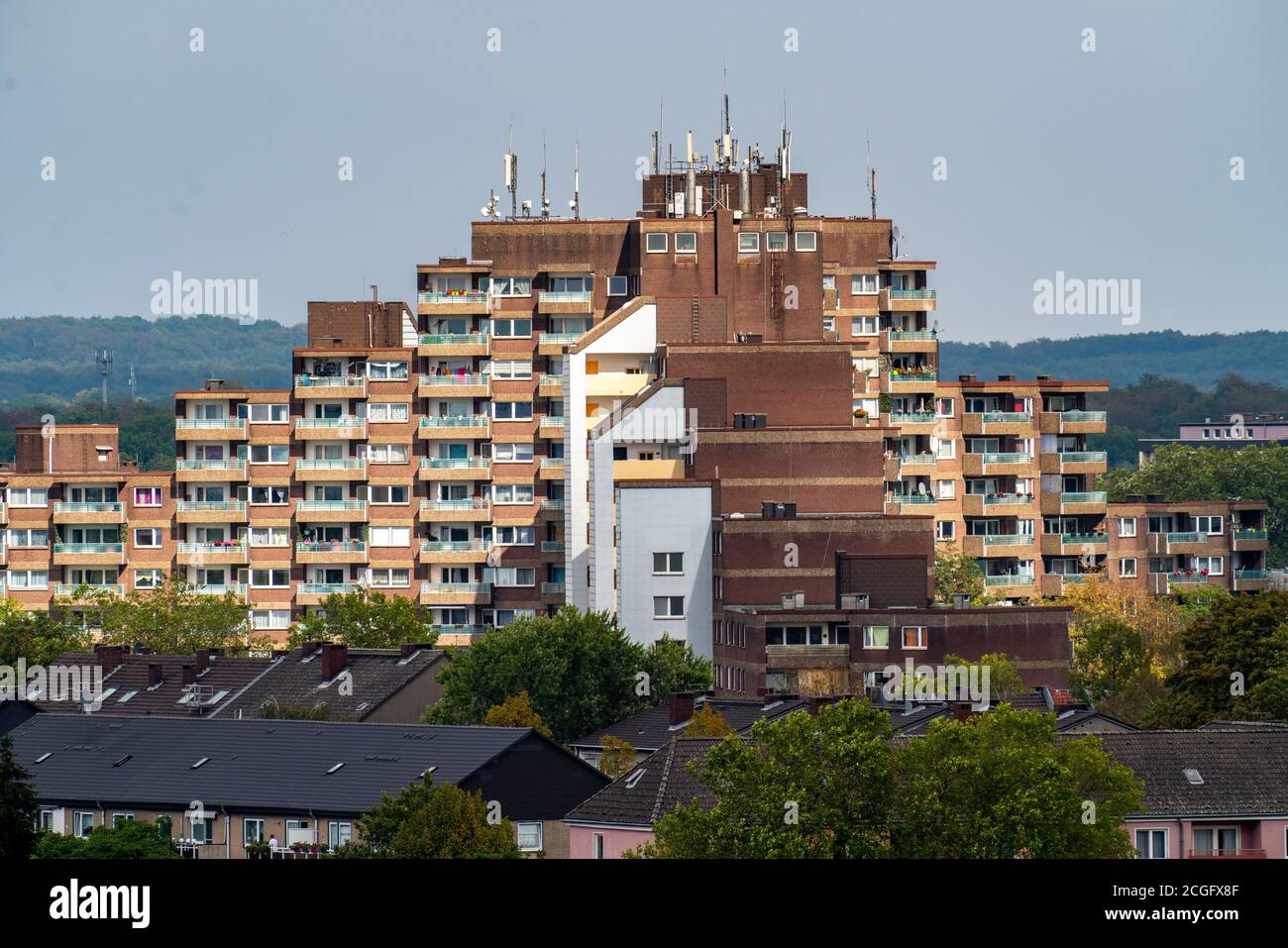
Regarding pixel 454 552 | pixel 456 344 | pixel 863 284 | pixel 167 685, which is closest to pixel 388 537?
pixel 454 552

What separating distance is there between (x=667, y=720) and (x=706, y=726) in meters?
10.5

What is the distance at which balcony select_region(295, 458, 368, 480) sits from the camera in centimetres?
16275

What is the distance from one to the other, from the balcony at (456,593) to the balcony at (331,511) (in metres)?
5.99

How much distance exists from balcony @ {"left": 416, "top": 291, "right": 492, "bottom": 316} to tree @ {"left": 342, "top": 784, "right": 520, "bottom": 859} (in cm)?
9165

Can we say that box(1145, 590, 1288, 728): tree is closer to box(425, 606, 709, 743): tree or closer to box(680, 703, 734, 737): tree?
box(680, 703, 734, 737): tree

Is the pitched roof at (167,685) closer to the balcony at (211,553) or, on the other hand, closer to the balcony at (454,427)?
the balcony at (211,553)

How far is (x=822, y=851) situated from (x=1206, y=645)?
4436 centimetres

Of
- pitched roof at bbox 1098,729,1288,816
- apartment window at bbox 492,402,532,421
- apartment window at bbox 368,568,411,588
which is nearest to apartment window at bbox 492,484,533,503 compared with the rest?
apartment window at bbox 492,402,532,421

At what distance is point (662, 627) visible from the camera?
124750 mm

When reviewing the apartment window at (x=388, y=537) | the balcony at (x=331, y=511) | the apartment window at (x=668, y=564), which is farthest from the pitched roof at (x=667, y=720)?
the balcony at (x=331, y=511)

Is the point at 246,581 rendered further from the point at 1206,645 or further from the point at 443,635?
the point at 1206,645

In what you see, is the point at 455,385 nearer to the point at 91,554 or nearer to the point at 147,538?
the point at 147,538

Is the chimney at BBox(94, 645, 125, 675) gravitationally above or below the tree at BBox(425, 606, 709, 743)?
above
